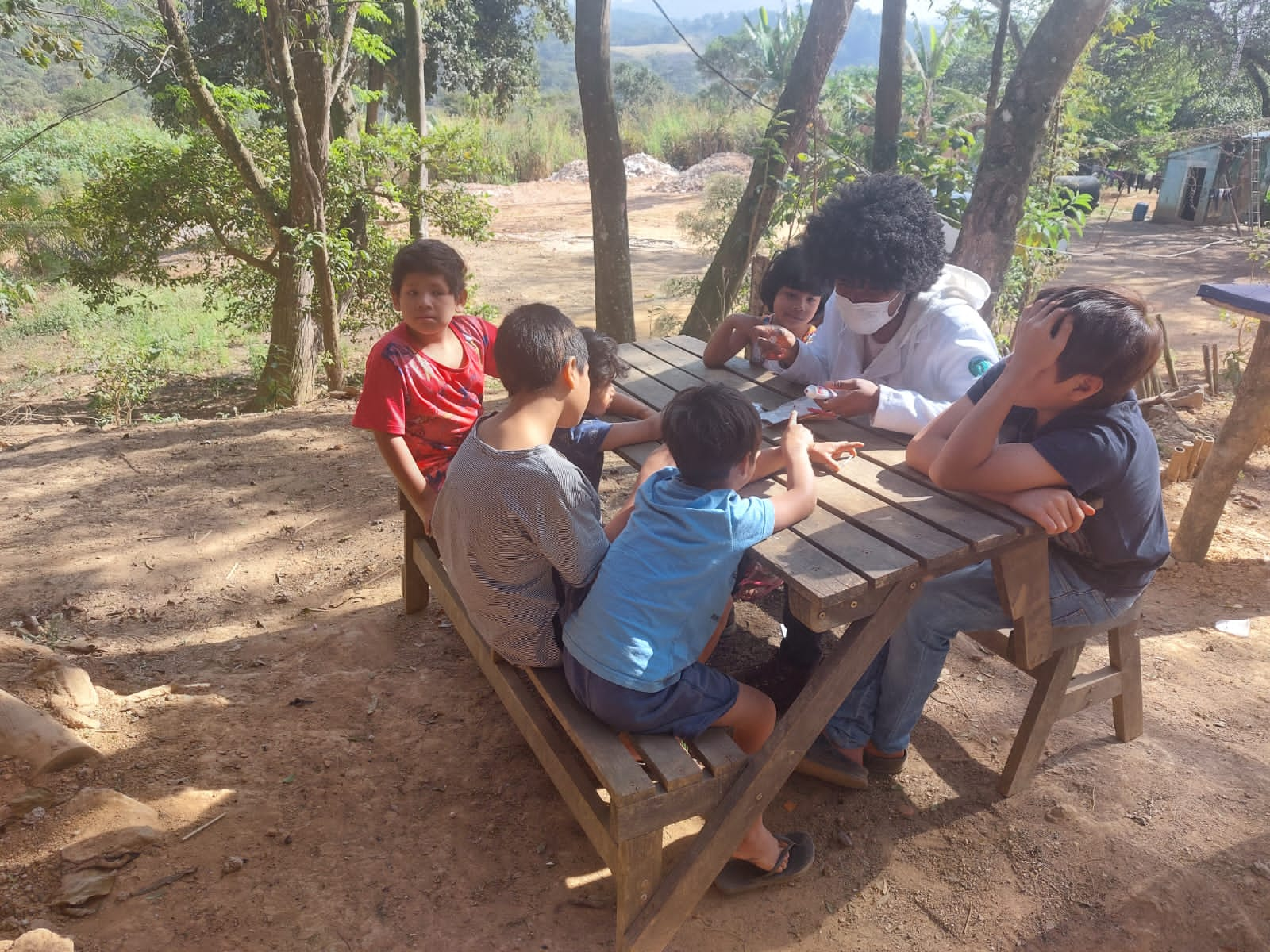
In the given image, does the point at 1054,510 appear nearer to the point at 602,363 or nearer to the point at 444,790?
the point at 602,363

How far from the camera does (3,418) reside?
22.9ft

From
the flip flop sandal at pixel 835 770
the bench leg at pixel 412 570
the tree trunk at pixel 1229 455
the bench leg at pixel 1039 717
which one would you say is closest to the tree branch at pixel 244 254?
the bench leg at pixel 412 570

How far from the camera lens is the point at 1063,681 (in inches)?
93.1

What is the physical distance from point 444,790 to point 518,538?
0.97 meters

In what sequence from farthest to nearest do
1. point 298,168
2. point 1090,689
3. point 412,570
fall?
point 298,168, point 412,570, point 1090,689

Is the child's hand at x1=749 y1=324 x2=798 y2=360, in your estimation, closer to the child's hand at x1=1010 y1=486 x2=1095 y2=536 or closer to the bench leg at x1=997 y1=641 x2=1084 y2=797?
the child's hand at x1=1010 y1=486 x2=1095 y2=536

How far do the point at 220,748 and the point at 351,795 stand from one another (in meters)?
0.48

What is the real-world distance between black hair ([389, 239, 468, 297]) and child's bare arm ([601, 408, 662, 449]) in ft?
2.48

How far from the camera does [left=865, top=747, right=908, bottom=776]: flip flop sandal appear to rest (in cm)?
251

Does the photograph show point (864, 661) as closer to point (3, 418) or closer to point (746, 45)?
point (3, 418)

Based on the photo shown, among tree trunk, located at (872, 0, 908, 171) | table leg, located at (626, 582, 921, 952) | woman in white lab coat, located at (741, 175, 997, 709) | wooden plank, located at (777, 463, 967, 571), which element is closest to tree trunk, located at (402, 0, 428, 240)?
tree trunk, located at (872, 0, 908, 171)

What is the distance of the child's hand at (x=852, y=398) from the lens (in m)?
2.50

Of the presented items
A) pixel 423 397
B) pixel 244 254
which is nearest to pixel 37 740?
pixel 423 397

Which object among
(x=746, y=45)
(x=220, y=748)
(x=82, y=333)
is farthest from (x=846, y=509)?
(x=746, y=45)
